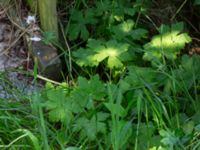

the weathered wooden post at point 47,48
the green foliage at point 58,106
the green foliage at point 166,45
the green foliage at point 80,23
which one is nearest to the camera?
the green foliage at point 58,106

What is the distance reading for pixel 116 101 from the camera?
225 cm

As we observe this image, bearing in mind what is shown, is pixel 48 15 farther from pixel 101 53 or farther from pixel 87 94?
pixel 87 94

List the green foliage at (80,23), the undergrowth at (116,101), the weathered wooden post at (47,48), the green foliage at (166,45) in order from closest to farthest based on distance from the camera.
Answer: the undergrowth at (116,101), the green foliage at (166,45), the weathered wooden post at (47,48), the green foliage at (80,23)

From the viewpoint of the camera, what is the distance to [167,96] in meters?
2.36

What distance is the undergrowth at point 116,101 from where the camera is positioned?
2.15m

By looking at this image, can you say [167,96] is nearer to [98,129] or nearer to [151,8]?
[98,129]

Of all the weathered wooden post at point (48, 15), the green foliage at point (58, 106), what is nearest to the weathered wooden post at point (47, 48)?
the weathered wooden post at point (48, 15)

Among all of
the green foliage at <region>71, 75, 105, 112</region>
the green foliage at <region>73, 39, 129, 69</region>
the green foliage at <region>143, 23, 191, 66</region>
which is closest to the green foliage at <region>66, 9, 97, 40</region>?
the green foliage at <region>73, 39, 129, 69</region>

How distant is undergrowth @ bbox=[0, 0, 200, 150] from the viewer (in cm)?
215

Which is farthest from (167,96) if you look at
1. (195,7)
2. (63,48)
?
(195,7)

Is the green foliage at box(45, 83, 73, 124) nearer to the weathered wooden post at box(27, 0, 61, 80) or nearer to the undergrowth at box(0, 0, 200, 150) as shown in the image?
the undergrowth at box(0, 0, 200, 150)

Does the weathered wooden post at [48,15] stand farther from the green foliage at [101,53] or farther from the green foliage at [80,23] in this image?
the green foliage at [101,53]

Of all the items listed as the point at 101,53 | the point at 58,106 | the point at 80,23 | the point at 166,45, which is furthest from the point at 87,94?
the point at 80,23

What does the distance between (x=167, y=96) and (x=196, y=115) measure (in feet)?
0.57
